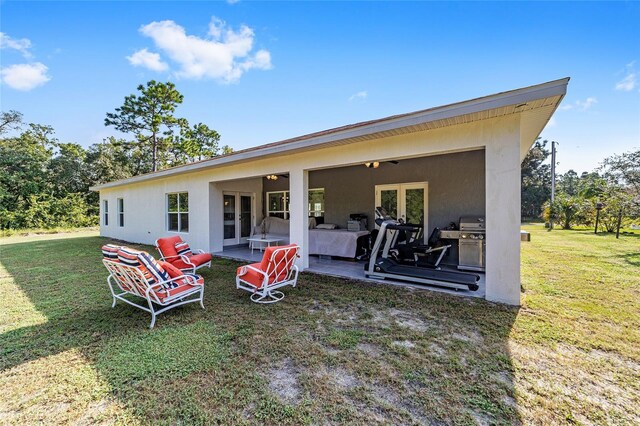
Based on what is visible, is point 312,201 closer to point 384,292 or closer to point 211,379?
point 384,292

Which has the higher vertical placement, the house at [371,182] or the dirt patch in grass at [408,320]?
the house at [371,182]

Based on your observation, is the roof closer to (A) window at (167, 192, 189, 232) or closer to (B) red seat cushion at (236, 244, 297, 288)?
(B) red seat cushion at (236, 244, 297, 288)

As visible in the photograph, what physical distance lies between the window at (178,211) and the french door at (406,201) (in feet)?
22.8

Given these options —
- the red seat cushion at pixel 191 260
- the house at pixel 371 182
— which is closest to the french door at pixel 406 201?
the house at pixel 371 182

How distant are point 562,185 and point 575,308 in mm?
42857

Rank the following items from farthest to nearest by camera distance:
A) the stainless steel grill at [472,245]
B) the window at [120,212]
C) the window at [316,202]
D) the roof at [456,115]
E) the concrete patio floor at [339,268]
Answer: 1. the window at [120,212]
2. the window at [316,202]
3. the stainless steel grill at [472,245]
4. the concrete patio floor at [339,268]
5. the roof at [456,115]

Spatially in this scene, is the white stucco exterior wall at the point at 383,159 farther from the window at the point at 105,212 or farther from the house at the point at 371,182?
the window at the point at 105,212

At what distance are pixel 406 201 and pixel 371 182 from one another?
1269 millimetres

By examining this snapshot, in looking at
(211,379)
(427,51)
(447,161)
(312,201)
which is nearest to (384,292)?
(211,379)

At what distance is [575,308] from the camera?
418 cm

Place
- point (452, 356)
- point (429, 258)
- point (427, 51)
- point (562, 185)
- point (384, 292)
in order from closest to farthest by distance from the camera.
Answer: point (452, 356), point (384, 292), point (429, 258), point (427, 51), point (562, 185)

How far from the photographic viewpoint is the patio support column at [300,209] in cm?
666

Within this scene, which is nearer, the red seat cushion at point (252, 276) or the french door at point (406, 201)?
the red seat cushion at point (252, 276)

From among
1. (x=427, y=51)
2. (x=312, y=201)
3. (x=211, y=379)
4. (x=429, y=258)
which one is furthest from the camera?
(x=312, y=201)
